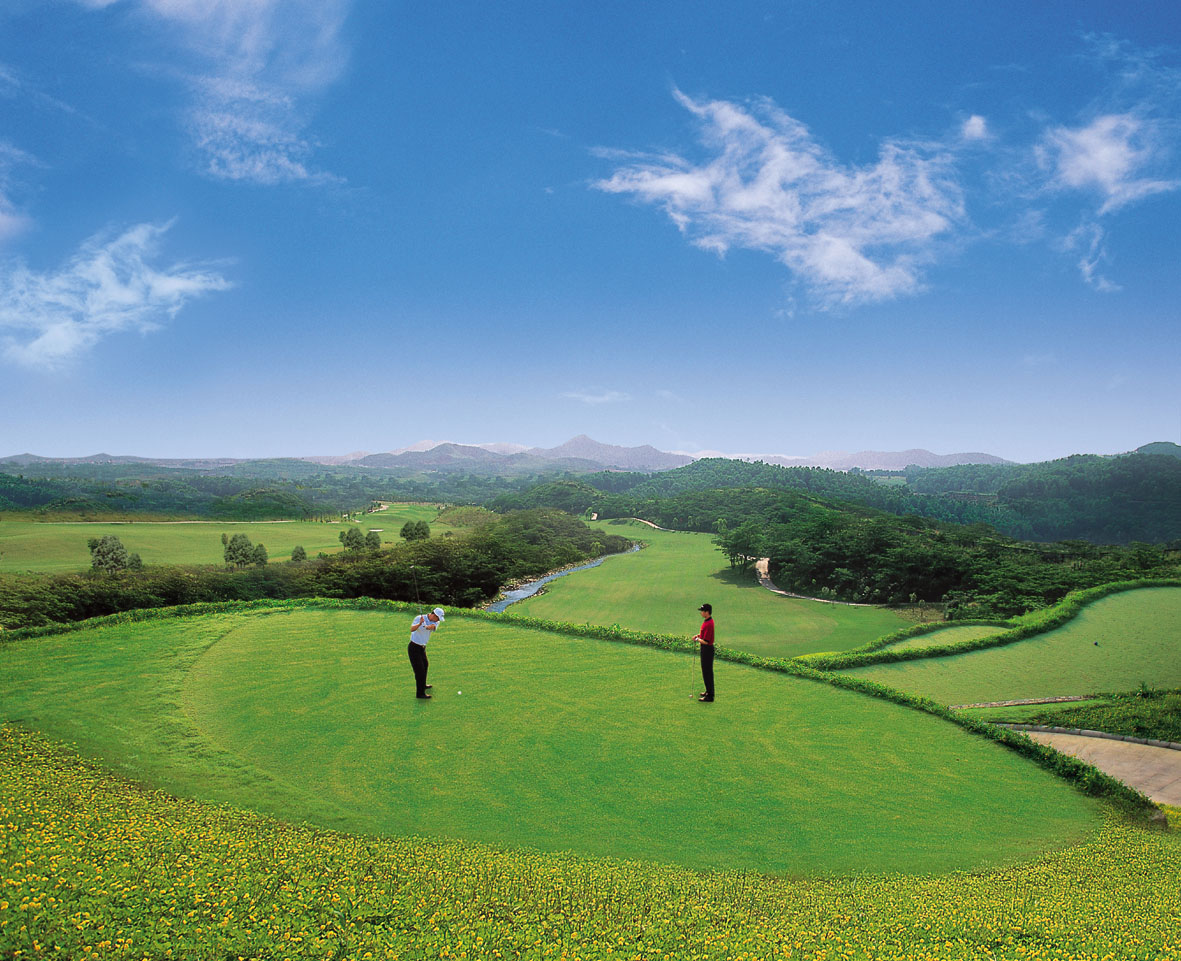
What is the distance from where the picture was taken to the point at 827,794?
7688 millimetres

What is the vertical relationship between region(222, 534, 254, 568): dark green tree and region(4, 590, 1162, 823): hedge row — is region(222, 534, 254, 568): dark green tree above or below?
below

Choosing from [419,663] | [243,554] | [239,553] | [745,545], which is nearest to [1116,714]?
[419,663]

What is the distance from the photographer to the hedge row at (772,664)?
29.8ft

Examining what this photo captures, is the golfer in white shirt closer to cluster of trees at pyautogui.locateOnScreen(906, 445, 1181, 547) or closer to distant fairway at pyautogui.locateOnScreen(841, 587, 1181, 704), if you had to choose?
distant fairway at pyautogui.locateOnScreen(841, 587, 1181, 704)

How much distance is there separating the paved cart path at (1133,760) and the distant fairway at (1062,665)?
418cm

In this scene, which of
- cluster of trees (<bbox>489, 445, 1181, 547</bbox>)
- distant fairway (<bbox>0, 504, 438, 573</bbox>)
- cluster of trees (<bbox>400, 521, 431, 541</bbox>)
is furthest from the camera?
cluster of trees (<bbox>489, 445, 1181, 547</bbox>)

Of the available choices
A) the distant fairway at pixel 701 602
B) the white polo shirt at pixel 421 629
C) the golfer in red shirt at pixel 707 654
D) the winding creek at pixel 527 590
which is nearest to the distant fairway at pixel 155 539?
the winding creek at pixel 527 590

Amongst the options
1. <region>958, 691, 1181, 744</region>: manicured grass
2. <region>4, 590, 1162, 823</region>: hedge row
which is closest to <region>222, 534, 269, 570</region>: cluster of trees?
<region>4, 590, 1162, 823</region>: hedge row

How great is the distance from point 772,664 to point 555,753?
6.76 metres

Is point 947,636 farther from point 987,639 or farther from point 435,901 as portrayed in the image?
point 435,901

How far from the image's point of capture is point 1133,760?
46.2 ft

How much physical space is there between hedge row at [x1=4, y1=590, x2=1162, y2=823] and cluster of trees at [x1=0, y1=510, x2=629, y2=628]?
11150 millimetres

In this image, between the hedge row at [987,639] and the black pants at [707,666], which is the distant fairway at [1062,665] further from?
the black pants at [707,666]

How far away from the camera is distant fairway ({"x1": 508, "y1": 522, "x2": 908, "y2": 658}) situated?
3859cm
